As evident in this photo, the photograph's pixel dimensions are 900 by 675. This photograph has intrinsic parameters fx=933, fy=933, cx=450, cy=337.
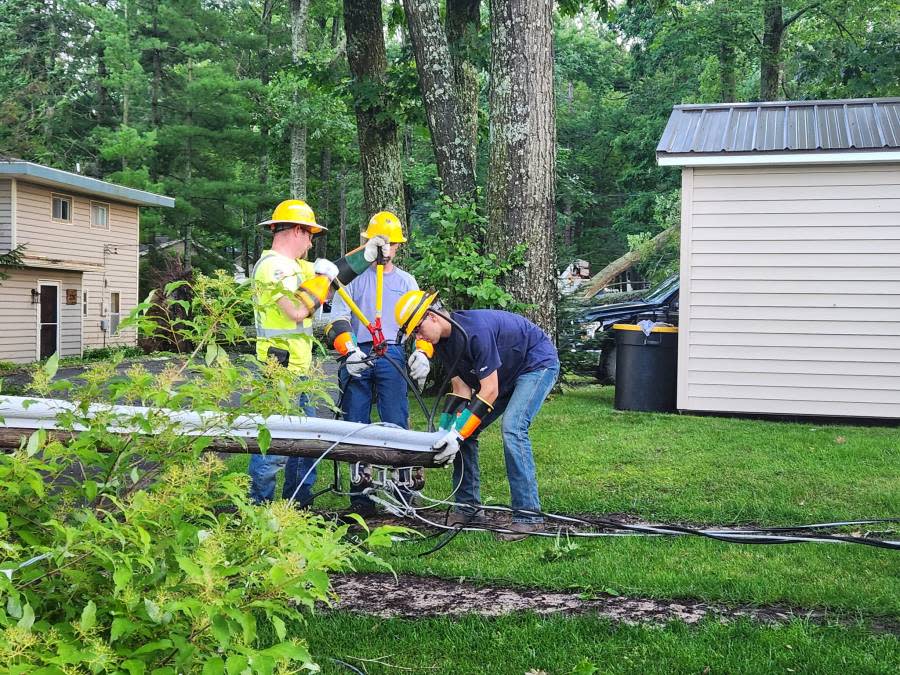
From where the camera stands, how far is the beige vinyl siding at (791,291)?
10.2 meters

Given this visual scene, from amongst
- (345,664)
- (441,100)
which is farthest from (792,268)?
(345,664)

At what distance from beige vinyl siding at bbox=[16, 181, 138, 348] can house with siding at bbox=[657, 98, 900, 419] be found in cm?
1658

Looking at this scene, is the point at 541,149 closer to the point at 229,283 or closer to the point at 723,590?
the point at 723,590

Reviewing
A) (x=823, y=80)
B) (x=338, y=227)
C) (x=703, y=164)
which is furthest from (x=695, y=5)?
(x=703, y=164)

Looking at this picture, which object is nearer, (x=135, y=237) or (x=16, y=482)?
(x=16, y=482)

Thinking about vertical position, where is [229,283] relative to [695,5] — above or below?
below

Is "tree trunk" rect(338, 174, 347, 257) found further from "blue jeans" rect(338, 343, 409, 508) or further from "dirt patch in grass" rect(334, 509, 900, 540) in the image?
"dirt patch in grass" rect(334, 509, 900, 540)

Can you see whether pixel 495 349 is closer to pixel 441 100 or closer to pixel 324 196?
pixel 441 100

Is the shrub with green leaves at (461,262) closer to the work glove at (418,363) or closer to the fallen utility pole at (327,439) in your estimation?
the work glove at (418,363)

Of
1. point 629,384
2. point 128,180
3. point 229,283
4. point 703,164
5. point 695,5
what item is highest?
point 695,5

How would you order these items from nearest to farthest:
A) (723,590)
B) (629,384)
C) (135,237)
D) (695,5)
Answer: (723,590) < (629,384) < (135,237) < (695,5)

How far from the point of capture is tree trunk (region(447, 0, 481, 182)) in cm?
1246

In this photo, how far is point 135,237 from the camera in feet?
92.9

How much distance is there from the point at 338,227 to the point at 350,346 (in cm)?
3957
